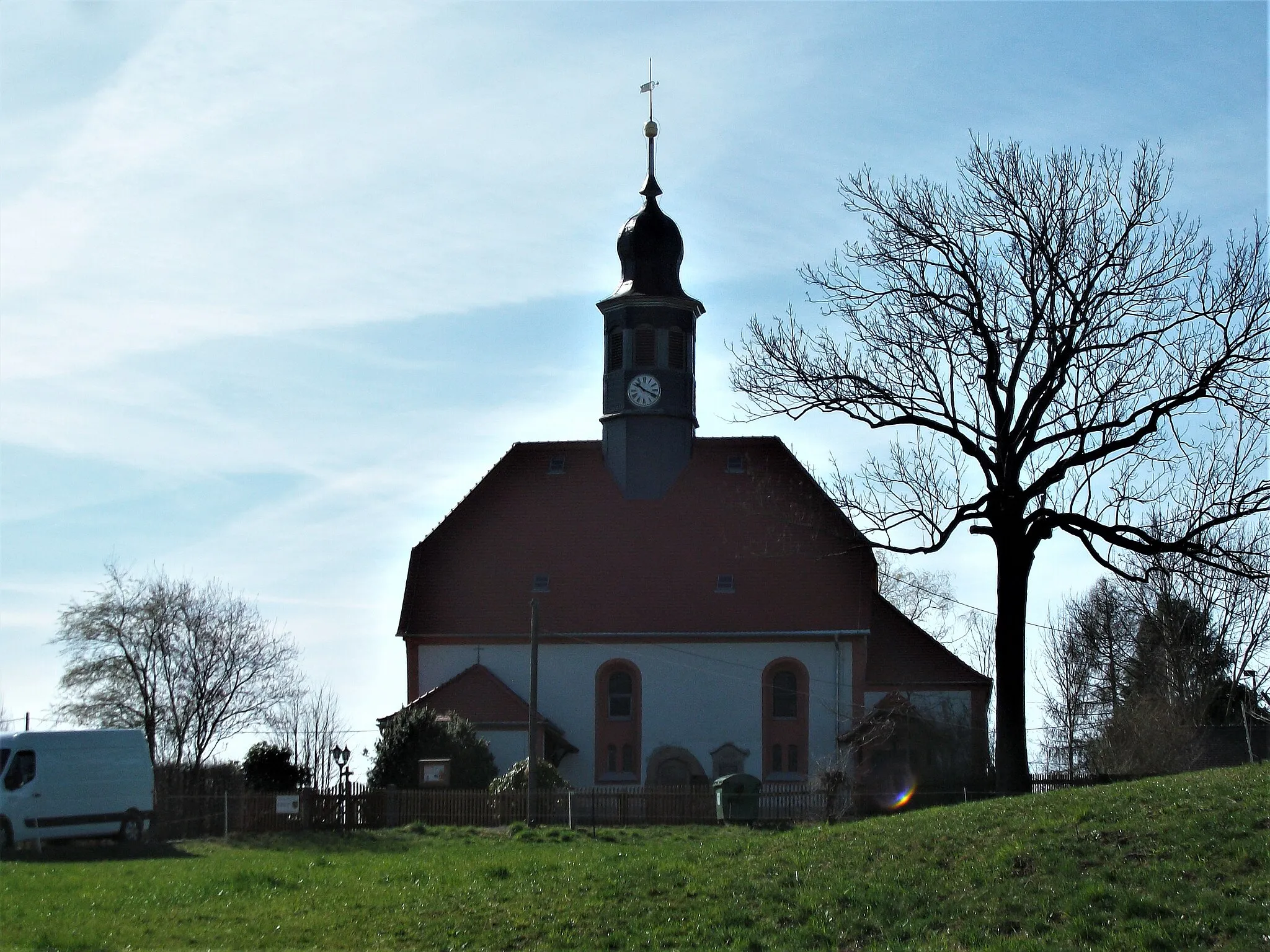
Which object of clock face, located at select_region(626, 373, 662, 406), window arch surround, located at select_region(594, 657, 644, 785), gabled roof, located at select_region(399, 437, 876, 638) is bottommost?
window arch surround, located at select_region(594, 657, 644, 785)

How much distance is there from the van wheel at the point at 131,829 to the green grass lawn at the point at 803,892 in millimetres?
7764

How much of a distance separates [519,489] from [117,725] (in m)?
14.9

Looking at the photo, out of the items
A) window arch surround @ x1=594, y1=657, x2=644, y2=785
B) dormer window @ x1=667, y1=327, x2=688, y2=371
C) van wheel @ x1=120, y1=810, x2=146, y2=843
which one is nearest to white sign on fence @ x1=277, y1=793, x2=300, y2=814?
van wheel @ x1=120, y1=810, x2=146, y2=843

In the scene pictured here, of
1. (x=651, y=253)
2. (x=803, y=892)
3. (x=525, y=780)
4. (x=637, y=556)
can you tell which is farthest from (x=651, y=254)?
(x=803, y=892)

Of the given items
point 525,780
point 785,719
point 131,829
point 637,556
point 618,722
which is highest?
point 637,556

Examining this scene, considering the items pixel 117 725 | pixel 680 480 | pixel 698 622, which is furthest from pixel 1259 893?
pixel 117 725

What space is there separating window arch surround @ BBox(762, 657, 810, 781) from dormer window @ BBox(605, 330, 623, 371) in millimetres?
9940

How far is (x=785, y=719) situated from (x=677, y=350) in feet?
36.7

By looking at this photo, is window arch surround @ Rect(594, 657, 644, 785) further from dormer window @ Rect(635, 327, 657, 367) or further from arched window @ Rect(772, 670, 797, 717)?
dormer window @ Rect(635, 327, 657, 367)

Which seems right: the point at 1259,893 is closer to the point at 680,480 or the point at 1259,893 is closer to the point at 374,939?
the point at 374,939

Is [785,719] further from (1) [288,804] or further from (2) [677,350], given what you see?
(1) [288,804]

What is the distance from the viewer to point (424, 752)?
35.1 metres

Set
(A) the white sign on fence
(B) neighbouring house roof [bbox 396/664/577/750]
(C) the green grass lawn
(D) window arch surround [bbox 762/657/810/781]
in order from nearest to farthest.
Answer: (C) the green grass lawn < (A) the white sign on fence < (B) neighbouring house roof [bbox 396/664/577/750] < (D) window arch surround [bbox 762/657/810/781]

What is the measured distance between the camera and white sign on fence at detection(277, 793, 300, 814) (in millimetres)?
30188
